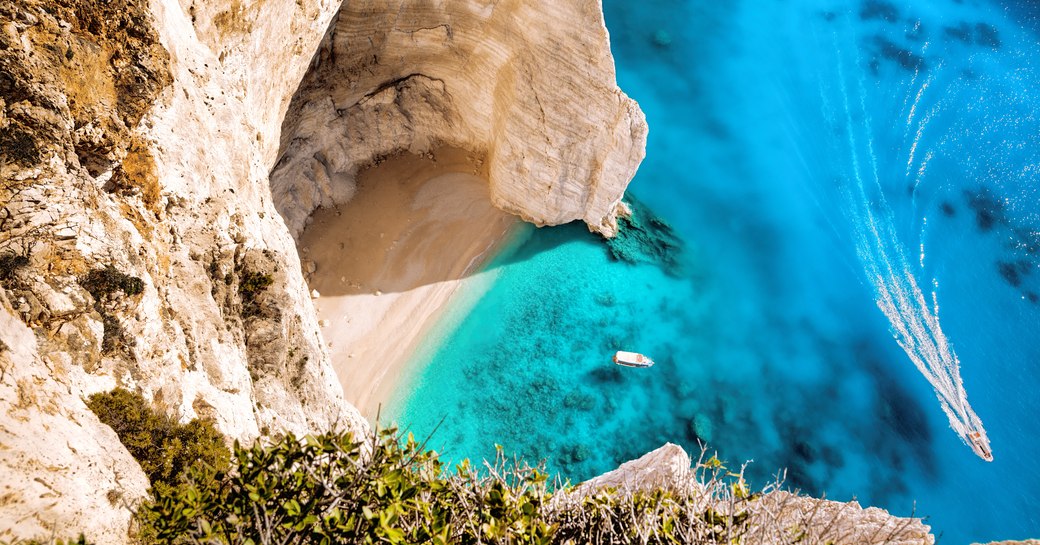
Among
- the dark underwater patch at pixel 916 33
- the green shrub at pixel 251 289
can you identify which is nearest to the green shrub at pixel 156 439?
the green shrub at pixel 251 289

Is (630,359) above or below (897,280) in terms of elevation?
below

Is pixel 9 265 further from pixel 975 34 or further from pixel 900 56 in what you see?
pixel 975 34

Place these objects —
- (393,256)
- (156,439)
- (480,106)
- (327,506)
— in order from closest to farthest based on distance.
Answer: (327,506) < (156,439) < (480,106) < (393,256)

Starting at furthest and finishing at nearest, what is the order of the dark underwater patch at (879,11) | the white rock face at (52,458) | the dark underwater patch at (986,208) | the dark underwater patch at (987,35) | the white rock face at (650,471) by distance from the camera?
the dark underwater patch at (879,11), the dark underwater patch at (987,35), the dark underwater patch at (986,208), the white rock face at (650,471), the white rock face at (52,458)

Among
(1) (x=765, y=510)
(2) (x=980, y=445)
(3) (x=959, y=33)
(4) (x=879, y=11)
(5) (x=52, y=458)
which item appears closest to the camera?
(5) (x=52, y=458)

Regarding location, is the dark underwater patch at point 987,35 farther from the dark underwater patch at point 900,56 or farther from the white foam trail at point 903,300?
the white foam trail at point 903,300

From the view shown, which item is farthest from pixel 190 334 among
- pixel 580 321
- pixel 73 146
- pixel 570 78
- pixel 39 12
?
pixel 580 321

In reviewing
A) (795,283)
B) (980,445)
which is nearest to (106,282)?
(795,283)
